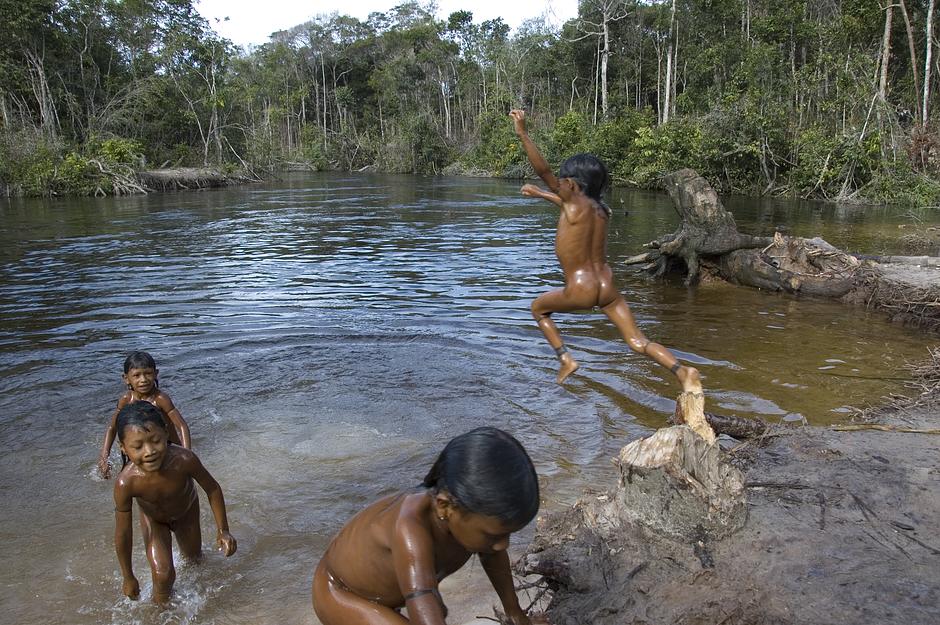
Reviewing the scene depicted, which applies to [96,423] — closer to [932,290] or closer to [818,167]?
[932,290]

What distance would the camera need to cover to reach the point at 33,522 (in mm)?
4719

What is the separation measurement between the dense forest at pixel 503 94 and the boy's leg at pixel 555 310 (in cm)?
1578

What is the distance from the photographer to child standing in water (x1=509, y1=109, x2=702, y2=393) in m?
4.11

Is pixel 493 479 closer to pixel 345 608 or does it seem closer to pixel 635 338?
pixel 345 608

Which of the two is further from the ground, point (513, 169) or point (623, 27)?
point (623, 27)

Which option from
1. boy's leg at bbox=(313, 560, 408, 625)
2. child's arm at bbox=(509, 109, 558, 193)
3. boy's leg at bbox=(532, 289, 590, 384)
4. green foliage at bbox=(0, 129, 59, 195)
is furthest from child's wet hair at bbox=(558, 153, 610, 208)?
green foliage at bbox=(0, 129, 59, 195)

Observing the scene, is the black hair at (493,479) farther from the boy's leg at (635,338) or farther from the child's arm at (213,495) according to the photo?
the boy's leg at (635,338)

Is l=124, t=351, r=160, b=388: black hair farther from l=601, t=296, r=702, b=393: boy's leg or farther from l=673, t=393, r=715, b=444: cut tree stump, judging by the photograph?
l=673, t=393, r=715, b=444: cut tree stump

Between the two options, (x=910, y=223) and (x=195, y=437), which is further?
(x=910, y=223)

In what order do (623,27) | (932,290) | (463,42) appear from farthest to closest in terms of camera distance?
1. (463,42)
2. (623,27)
3. (932,290)

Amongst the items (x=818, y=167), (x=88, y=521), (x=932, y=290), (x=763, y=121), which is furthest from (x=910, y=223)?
(x=88, y=521)

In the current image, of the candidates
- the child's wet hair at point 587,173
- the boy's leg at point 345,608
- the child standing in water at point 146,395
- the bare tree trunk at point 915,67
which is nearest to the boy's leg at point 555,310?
the child's wet hair at point 587,173

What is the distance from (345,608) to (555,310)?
243 cm

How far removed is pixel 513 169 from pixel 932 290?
38.2m
